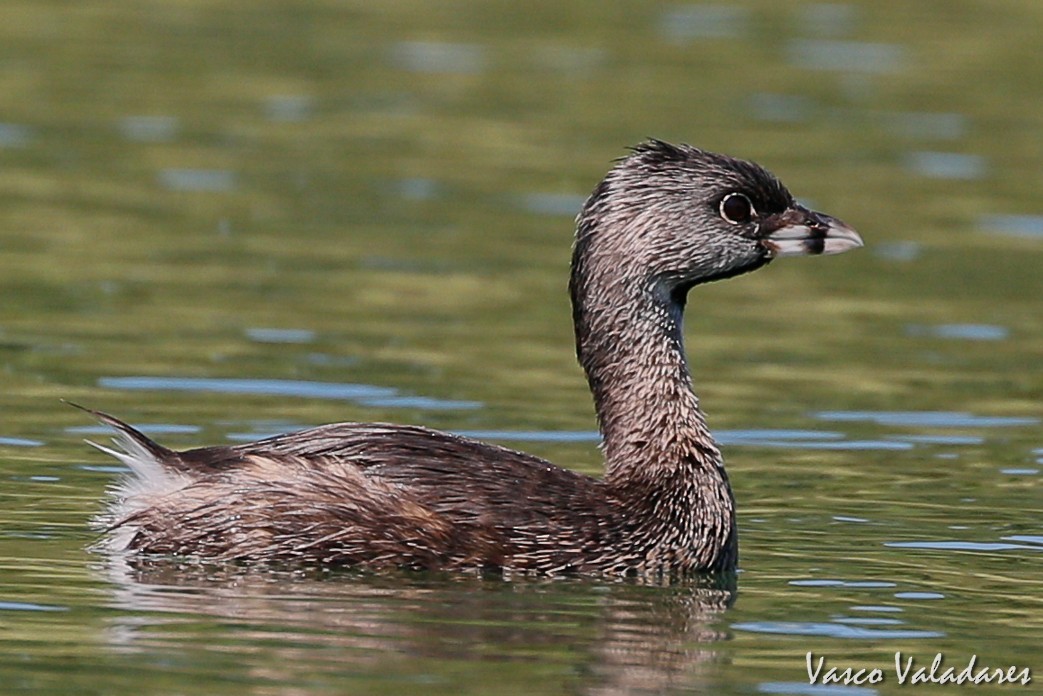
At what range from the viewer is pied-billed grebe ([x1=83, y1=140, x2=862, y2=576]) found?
454 inches

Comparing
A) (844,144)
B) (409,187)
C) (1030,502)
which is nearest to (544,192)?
(409,187)

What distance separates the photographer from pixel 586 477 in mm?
12445

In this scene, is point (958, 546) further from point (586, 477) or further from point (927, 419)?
point (927, 419)

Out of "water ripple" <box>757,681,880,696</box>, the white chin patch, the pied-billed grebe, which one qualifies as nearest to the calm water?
"water ripple" <box>757,681,880,696</box>

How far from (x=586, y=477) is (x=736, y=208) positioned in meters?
1.45

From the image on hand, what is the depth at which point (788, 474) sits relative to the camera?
14.2 m

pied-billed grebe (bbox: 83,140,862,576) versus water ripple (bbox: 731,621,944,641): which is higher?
pied-billed grebe (bbox: 83,140,862,576)

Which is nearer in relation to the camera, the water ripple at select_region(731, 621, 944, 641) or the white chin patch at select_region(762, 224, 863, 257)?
the water ripple at select_region(731, 621, 944, 641)

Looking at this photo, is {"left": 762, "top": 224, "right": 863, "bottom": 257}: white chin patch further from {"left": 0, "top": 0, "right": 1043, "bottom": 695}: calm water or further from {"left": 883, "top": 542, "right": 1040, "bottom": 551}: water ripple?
{"left": 883, "top": 542, "right": 1040, "bottom": 551}: water ripple

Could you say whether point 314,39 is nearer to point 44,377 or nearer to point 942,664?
point 44,377

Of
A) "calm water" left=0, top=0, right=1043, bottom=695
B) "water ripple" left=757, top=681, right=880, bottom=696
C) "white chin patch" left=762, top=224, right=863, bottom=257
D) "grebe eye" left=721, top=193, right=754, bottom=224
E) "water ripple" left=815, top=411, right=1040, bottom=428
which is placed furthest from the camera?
"water ripple" left=815, top=411, right=1040, bottom=428

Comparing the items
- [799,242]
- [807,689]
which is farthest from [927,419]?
[807,689]

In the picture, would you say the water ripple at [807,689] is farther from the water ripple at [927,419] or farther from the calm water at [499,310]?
the water ripple at [927,419]

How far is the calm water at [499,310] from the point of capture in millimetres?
10570
